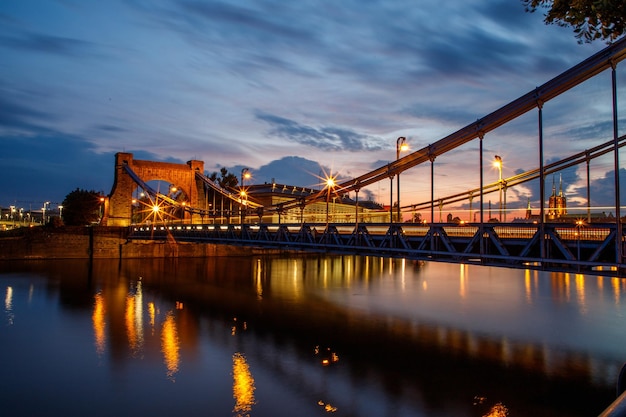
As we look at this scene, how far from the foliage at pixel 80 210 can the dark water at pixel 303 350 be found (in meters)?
33.9

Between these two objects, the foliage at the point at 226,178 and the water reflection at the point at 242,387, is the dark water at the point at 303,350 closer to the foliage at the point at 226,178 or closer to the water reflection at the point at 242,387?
the water reflection at the point at 242,387

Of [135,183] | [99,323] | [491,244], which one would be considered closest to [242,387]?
[491,244]

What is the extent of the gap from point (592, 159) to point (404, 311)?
14663 mm

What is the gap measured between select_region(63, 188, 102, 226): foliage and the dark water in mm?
33929

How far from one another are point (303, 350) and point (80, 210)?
61.4 meters

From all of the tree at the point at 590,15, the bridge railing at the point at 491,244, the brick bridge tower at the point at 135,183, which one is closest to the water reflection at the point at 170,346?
the bridge railing at the point at 491,244

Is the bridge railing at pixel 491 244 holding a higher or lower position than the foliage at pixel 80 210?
lower

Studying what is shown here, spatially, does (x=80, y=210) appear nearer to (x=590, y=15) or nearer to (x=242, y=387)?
(x=242, y=387)

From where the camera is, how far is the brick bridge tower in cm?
6788

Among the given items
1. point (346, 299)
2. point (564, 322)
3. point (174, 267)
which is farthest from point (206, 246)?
point (564, 322)

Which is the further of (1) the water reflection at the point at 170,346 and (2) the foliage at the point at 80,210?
(2) the foliage at the point at 80,210

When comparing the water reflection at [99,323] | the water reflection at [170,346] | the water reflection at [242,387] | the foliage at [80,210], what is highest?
the foliage at [80,210]

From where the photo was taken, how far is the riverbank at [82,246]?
5422 cm

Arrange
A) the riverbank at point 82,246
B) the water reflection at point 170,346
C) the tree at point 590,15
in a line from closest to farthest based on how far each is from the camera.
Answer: the tree at point 590,15 < the water reflection at point 170,346 < the riverbank at point 82,246
